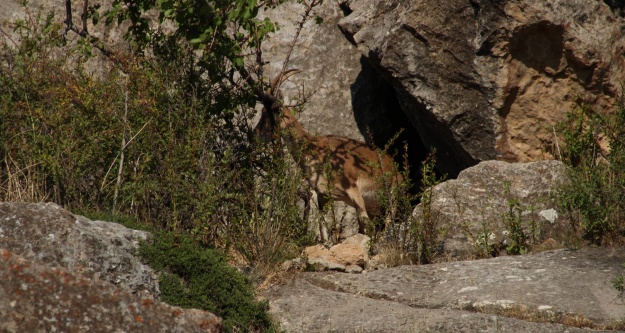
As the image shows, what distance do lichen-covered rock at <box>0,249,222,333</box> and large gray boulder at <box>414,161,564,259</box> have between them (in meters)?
3.84

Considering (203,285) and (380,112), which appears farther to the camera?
(380,112)

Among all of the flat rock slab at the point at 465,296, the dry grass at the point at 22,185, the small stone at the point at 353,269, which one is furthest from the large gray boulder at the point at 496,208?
the dry grass at the point at 22,185

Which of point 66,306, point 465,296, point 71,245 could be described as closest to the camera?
point 66,306

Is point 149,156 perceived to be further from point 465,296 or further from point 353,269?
point 465,296

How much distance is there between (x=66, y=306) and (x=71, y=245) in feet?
5.20

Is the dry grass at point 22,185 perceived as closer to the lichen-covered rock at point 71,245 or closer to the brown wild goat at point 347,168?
the lichen-covered rock at point 71,245

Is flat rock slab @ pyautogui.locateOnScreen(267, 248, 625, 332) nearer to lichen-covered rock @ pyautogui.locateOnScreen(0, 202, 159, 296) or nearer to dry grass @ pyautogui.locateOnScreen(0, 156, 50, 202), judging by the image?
lichen-covered rock @ pyautogui.locateOnScreen(0, 202, 159, 296)

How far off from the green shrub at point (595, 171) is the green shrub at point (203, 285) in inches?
115

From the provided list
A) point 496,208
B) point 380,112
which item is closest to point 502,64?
point 496,208

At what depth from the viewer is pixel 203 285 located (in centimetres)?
614

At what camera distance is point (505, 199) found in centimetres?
805

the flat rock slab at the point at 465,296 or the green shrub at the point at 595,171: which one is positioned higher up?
the green shrub at the point at 595,171

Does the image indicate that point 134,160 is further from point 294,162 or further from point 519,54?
point 519,54

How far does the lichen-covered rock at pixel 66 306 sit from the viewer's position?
160 inches
